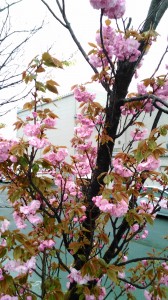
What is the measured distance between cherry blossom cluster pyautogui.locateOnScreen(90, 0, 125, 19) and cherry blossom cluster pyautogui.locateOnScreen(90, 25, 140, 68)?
122mm

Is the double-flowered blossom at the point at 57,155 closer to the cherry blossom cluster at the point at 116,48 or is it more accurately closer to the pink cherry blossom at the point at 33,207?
the pink cherry blossom at the point at 33,207

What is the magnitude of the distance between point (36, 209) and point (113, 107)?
0.71 meters

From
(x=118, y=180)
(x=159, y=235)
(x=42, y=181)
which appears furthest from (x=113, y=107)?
(x=159, y=235)

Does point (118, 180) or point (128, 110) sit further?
point (128, 110)

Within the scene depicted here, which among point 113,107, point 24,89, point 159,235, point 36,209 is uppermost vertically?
point 24,89

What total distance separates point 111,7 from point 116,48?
200 millimetres

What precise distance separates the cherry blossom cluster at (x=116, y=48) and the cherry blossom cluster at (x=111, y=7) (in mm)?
122

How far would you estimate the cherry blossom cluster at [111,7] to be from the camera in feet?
4.09

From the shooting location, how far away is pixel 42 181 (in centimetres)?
144

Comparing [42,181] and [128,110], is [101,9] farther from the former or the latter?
[42,181]

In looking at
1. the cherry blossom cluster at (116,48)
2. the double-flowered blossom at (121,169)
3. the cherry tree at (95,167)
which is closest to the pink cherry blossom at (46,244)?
A: the cherry tree at (95,167)

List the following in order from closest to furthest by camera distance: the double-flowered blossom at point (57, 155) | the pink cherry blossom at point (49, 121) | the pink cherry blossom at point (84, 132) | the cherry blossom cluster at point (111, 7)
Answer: the cherry blossom cluster at point (111, 7)
the pink cherry blossom at point (49, 121)
the double-flowered blossom at point (57, 155)
the pink cherry blossom at point (84, 132)

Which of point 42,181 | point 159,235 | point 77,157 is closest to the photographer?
point 42,181

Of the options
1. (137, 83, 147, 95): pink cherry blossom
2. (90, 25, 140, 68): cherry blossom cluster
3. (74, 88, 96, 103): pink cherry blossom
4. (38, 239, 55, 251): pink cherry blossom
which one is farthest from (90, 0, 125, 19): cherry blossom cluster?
(38, 239, 55, 251): pink cherry blossom
